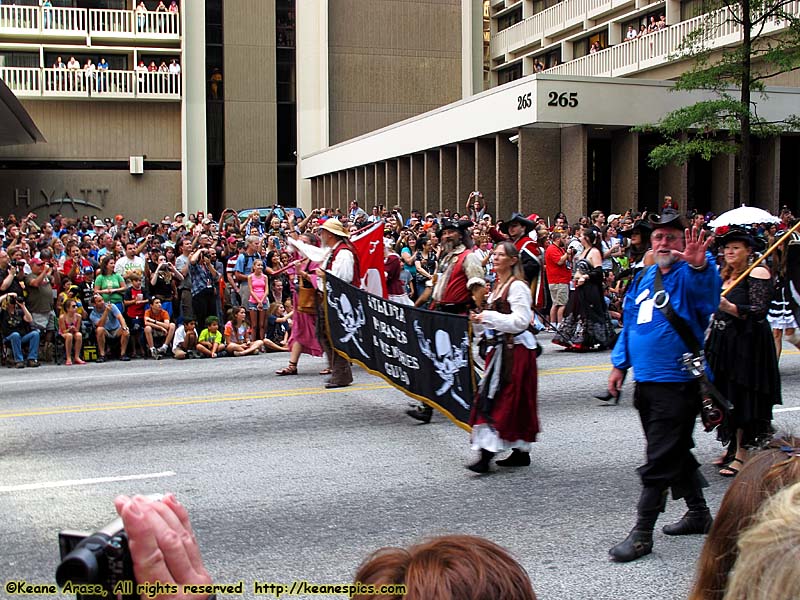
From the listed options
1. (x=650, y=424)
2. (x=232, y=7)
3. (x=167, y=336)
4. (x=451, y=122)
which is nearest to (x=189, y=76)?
(x=232, y=7)

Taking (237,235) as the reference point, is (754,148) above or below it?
above

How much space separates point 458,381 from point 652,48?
31053 millimetres

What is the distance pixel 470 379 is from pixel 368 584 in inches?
229

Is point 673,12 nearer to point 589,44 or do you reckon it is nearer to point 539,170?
point 589,44

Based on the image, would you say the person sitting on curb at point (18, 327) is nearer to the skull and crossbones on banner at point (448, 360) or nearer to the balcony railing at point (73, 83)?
the skull and crossbones on banner at point (448, 360)

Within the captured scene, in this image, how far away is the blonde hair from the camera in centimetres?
150

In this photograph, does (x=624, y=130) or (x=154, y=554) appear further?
(x=624, y=130)

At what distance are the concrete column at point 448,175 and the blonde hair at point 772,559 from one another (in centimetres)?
3025

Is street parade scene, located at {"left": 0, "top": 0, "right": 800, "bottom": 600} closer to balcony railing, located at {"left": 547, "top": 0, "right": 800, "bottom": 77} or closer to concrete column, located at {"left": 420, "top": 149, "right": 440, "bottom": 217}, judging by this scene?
concrete column, located at {"left": 420, "top": 149, "right": 440, "bottom": 217}

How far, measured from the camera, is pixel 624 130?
26641 mm

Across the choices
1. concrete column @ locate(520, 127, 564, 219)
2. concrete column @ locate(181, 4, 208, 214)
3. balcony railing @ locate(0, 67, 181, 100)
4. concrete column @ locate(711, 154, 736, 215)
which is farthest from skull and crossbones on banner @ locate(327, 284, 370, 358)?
balcony railing @ locate(0, 67, 181, 100)

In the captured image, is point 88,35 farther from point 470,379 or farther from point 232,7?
point 470,379

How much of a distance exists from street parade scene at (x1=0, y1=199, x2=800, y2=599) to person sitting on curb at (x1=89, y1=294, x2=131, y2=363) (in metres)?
0.03

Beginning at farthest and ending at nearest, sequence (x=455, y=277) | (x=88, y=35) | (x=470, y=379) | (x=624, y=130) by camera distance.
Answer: (x=88, y=35) < (x=624, y=130) < (x=455, y=277) < (x=470, y=379)
